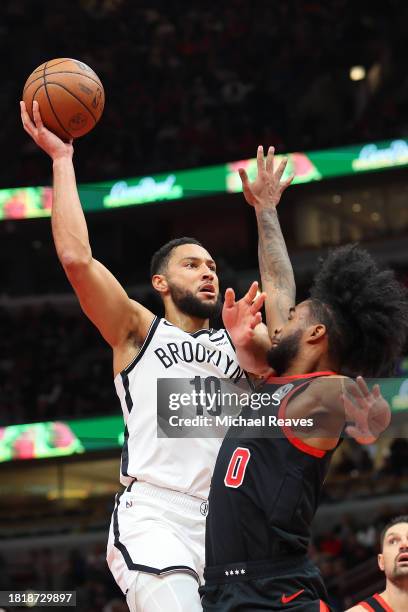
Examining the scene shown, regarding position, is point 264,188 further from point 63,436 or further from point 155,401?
point 63,436

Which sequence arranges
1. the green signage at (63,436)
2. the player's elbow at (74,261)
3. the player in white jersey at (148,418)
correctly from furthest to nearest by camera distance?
the green signage at (63,436), the player's elbow at (74,261), the player in white jersey at (148,418)

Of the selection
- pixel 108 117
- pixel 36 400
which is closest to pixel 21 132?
pixel 108 117

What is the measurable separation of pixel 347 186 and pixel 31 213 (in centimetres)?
519

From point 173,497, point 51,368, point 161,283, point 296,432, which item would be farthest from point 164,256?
point 51,368

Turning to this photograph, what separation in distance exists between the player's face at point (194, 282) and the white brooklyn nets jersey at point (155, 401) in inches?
4.7

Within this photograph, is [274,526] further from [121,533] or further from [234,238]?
[234,238]

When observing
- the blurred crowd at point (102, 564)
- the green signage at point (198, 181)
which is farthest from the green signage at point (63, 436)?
the green signage at point (198, 181)

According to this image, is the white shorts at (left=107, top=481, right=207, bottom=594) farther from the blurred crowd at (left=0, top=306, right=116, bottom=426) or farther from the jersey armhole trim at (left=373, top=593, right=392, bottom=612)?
the blurred crowd at (left=0, top=306, right=116, bottom=426)

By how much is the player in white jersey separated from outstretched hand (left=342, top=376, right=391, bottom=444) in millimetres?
505

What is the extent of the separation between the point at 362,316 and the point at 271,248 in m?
1.12

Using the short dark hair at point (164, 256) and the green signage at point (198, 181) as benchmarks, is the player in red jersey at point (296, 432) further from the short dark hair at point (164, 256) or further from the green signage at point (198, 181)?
the green signage at point (198, 181)

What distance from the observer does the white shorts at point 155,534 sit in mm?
3920

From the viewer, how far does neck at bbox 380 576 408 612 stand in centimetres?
576

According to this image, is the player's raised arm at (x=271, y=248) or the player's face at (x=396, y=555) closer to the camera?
the player's raised arm at (x=271, y=248)
